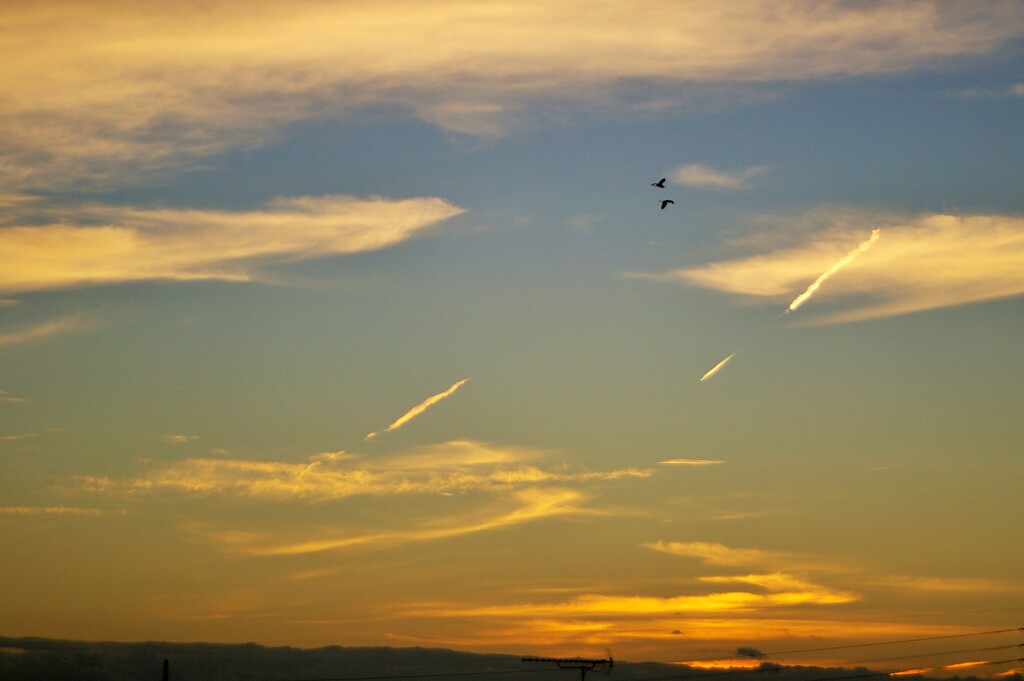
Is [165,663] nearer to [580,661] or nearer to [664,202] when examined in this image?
[580,661]

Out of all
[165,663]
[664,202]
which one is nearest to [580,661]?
[165,663]

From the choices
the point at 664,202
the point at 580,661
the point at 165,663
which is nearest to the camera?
the point at 664,202

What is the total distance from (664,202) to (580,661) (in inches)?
2503

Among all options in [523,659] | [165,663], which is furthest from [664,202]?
[165,663]

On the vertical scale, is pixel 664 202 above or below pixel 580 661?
above

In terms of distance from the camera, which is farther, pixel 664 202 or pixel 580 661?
pixel 580 661

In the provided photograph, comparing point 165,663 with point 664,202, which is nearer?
point 664,202

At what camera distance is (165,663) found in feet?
491

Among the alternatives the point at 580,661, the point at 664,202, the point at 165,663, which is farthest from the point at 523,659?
the point at 664,202

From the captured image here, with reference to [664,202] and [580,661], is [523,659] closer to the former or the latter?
[580,661]

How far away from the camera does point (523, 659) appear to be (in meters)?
155

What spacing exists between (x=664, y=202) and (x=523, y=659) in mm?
56842

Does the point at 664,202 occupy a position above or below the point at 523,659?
above

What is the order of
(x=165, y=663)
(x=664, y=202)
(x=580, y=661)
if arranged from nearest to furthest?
(x=664, y=202) → (x=165, y=663) → (x=580, y=661)
